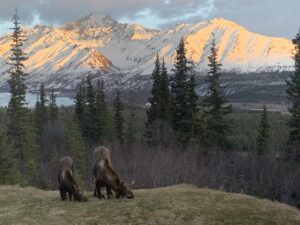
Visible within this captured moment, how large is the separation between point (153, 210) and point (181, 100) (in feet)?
149

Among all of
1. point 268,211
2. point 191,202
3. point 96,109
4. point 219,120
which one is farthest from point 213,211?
point 96,109

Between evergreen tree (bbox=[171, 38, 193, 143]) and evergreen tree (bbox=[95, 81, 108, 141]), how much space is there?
26494 mm

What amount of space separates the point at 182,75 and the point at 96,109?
2933cm

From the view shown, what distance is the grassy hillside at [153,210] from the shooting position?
61.0 ft

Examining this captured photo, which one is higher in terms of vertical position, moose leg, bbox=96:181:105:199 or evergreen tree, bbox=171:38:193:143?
evergreen tree, bbox=171:38:193:143

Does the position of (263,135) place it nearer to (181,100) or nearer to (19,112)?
(181,100)

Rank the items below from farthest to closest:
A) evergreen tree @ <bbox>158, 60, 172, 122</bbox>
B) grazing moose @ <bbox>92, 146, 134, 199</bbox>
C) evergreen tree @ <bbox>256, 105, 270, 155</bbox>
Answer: evergreen tree @ <bbox>256, 105, 270, 155</bbox> < evergreen tree @ <bbox>158, 60, 172, 122</bbox> < grazing moose @ <bbox>92, 146, 134, 199</bbox>

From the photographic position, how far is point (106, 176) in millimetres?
20969

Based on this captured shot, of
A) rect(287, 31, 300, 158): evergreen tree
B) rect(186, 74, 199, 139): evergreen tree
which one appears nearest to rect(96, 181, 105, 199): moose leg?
rect(186, 74, 199, 139): evergreen tree

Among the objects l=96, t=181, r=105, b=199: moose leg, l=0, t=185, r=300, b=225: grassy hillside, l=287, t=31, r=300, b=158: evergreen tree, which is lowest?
l=0, t=185, r=300, b=225: grassy hillside

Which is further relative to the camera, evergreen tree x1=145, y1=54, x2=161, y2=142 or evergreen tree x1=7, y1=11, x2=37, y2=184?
evergreen tree x1=145, y1=54, x2=161, y2=142

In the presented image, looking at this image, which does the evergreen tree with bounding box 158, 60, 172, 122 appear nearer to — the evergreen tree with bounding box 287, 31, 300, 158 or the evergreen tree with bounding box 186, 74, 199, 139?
the evergreen tree with bounding box 186, 74, 199, 139

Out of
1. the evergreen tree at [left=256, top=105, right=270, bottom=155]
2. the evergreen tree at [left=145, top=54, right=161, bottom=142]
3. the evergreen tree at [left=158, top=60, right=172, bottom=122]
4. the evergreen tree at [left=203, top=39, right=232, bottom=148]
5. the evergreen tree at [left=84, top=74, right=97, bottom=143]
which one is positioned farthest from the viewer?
the evergreen tree at [left=84, top=74, right=97, bottom=143]

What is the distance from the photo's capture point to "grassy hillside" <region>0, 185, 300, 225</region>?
18594 millimetres
